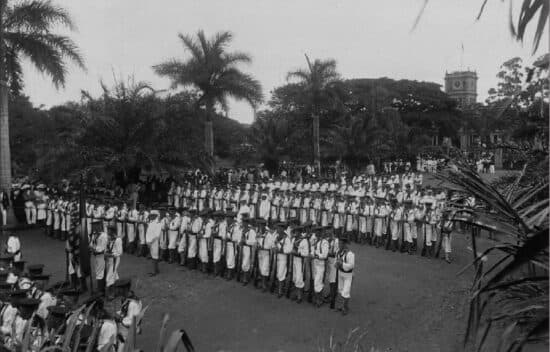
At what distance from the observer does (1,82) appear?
17328 millimetres

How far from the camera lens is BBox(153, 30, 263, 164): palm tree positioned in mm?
22406

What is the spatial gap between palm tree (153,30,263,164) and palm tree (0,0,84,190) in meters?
5.23

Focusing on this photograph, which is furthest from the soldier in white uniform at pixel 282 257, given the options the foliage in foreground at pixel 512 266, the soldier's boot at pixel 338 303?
the foliage in foreground at pixel 512 266

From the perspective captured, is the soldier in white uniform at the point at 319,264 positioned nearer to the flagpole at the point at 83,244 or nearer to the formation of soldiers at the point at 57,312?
the formation of soldiers at the point at 57,312

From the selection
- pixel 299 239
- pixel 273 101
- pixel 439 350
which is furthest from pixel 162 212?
pixel 273 101

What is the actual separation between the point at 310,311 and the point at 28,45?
44.6 ft

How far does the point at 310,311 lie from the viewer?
31.6 feet

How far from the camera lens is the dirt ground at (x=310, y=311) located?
27.0 ft

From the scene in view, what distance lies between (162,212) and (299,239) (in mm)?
4478

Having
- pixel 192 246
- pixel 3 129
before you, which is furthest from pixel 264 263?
pixel 3 129

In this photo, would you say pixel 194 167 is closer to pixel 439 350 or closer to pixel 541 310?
pixel 439 350

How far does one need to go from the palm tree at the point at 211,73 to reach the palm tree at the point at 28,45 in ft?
17.2

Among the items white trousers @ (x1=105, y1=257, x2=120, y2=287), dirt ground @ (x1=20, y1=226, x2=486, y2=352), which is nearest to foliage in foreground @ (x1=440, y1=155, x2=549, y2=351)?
dirt ground @ (x1=20, y1=226, x2=486, y2=352)

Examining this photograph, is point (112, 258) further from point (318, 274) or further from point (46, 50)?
point (46, 50)
